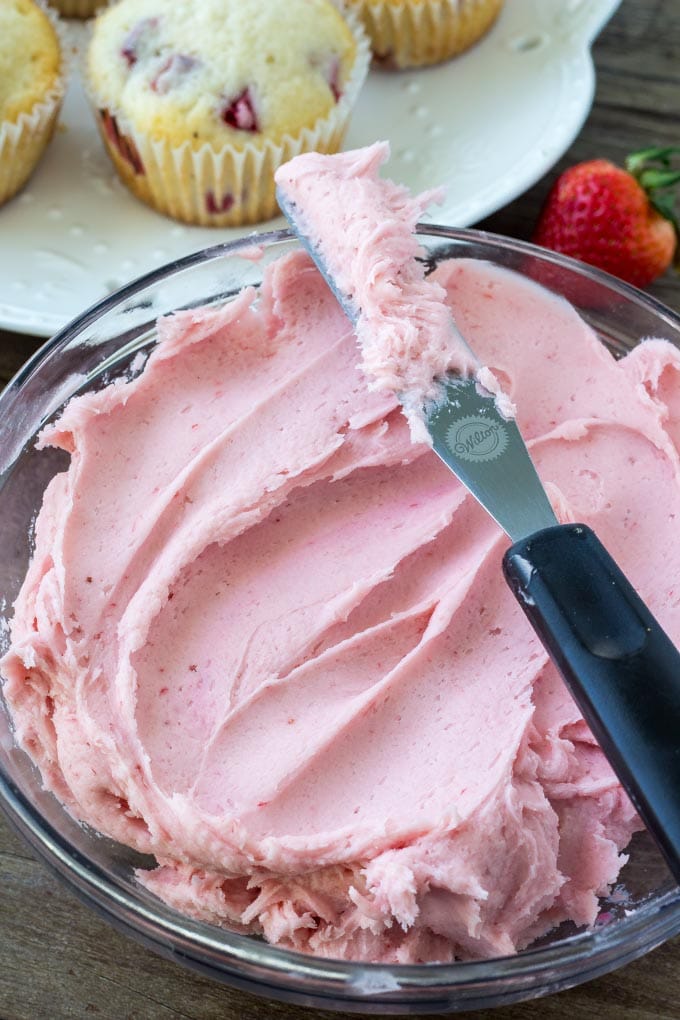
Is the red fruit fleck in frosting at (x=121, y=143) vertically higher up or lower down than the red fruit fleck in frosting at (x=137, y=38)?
lower down

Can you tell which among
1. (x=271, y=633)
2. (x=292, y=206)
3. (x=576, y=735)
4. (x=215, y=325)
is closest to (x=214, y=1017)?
(x=271, y=633)

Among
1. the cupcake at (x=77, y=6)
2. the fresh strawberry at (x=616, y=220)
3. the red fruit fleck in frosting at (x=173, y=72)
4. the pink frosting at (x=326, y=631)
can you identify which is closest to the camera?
the pink frosting at (x=326, y=631)

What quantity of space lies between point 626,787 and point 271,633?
55cm

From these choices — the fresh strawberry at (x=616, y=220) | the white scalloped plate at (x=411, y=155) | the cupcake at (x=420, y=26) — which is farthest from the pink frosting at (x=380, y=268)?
the cupcake at (x=420, y=26)

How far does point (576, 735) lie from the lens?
1589mm

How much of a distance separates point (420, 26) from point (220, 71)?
585 mm

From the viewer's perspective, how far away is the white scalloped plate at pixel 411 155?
260cm

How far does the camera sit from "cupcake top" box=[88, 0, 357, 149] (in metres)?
2.65

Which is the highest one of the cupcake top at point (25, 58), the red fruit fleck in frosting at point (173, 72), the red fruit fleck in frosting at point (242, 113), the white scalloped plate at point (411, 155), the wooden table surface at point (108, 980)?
the cupcake top at point (25, 58)

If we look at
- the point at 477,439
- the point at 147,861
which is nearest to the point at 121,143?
the point at 477,439

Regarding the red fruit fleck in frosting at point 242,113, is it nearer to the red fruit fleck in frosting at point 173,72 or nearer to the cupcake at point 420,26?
the red fruit fleck in frosting at point 173,72

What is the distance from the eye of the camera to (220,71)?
104 inches

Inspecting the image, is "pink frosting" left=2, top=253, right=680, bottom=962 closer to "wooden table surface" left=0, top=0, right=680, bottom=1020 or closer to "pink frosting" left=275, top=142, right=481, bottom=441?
"pink frosting" left=275, top=142, right=481, bottom=441

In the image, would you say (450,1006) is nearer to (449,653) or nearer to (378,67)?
(449,653)
